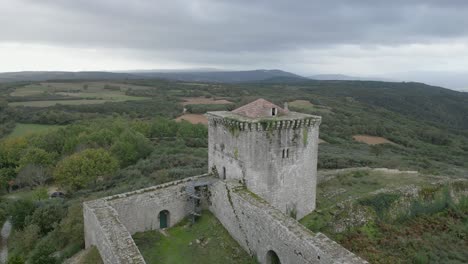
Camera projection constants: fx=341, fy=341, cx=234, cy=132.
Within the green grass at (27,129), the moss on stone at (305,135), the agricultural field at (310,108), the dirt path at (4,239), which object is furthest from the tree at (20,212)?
the agricultural field at (310,108)

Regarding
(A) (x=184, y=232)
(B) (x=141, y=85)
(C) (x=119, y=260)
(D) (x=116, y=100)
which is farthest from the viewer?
(B) (x=141, y=85)

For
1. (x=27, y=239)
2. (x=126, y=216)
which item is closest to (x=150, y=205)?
(x=126, y=216)

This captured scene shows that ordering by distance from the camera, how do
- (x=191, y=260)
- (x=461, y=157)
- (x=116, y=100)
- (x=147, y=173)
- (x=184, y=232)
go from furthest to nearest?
(x=116, y=100) < (x=461, y=157) < (x=147, y=173) < (x=184, y=232) < (x=191, y=260)

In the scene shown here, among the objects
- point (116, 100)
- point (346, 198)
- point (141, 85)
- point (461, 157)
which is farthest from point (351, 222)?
point (141, 85)

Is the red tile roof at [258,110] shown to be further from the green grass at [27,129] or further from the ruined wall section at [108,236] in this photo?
the green grass at [27,129]

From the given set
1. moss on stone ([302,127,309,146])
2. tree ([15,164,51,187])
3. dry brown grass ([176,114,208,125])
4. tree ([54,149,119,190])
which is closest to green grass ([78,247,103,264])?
moss on stone ([302,127,309,146])

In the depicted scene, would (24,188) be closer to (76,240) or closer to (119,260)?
(76,240)

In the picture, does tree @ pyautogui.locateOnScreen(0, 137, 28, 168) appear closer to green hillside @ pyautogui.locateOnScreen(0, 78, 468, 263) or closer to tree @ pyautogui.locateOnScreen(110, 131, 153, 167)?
green hillside @ pyautogui.locateOnScreen(0, 78, 468, 263)

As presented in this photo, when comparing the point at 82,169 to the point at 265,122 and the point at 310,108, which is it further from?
the point at 310,108
